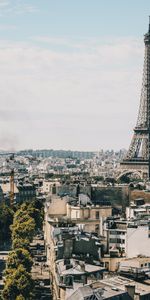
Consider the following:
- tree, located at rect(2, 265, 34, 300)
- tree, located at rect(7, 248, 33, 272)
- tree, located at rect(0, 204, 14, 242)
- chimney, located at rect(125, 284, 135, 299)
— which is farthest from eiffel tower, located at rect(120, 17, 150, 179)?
chimney, located at rect(125, 284, 135, 299)

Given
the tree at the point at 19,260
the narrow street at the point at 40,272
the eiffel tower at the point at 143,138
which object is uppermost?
the eiffel tower at the point at 143,138

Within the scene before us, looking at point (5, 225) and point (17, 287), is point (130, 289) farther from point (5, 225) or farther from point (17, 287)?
point (5, 225)

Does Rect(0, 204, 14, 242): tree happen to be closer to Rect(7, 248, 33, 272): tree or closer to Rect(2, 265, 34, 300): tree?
Rect(7, 248, 33, 272): tree

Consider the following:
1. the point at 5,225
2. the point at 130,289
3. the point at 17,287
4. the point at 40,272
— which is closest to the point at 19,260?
the point at 17,287

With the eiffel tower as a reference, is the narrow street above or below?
below

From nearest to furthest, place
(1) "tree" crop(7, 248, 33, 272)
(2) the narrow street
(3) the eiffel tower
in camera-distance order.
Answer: (2) the narrow street < (1) "tree" crop(7, 248, 33, 272) < (3) the eiffel tower

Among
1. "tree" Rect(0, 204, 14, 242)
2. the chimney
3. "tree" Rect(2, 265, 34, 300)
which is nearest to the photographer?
the chimney

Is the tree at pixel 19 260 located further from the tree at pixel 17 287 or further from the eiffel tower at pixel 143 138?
the eiffel tower at pixel 143 138

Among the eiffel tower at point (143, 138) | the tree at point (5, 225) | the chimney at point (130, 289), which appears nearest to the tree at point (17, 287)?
the chimney at point (130, 289)

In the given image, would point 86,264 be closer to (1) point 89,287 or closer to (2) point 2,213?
(1) point 89,287
